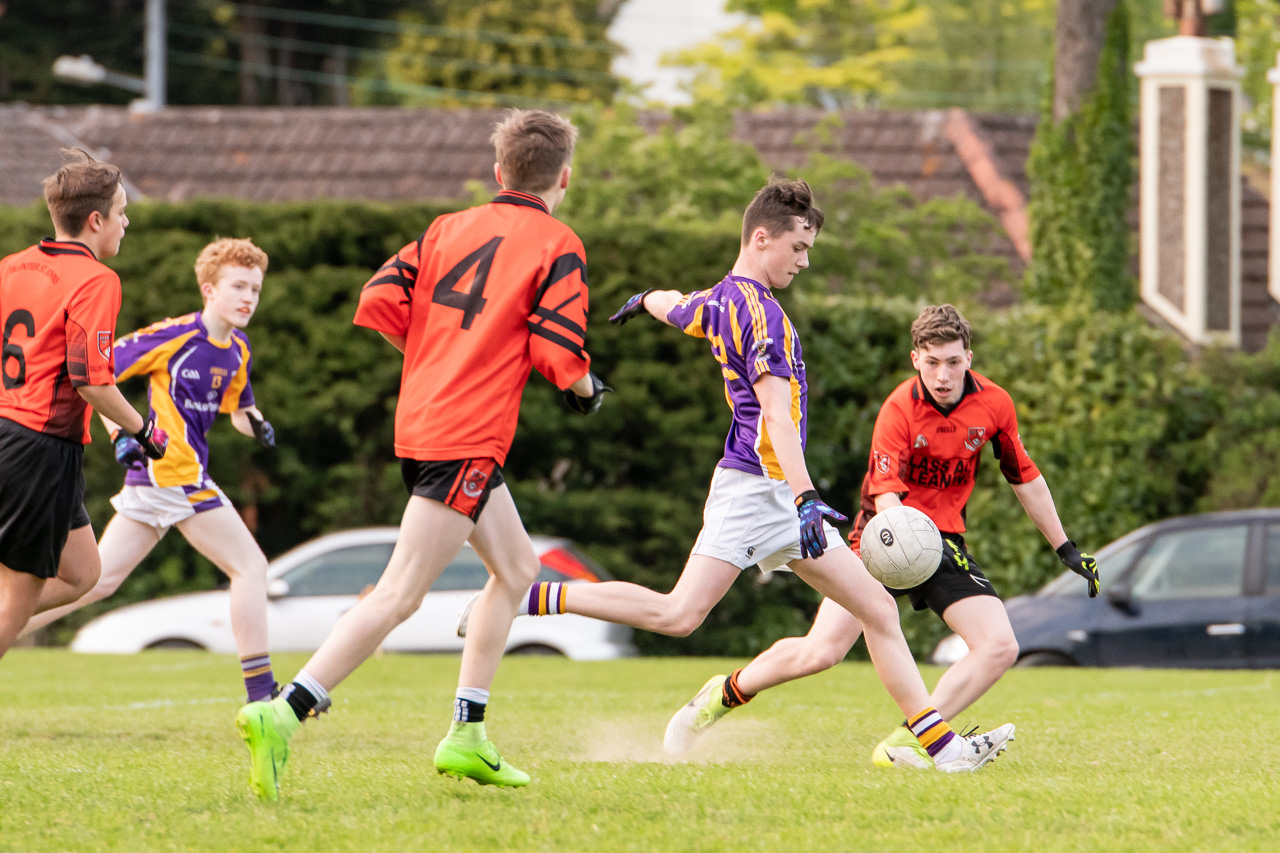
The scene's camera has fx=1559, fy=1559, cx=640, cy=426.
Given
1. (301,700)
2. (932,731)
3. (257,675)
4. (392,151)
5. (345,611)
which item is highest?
(392,151)

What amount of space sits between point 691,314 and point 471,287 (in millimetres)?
1179

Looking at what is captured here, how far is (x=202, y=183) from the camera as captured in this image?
2272 centimetres

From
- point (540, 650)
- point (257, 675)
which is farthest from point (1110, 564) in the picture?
point (257, 675)

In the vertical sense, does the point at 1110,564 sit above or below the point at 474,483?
below

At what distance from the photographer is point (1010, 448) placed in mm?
6629

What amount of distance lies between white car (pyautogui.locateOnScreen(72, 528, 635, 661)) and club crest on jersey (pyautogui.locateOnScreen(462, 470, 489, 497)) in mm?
9178

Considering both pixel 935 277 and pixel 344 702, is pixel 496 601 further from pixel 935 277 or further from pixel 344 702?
pixel 935 277

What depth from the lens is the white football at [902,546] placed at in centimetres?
→ 628

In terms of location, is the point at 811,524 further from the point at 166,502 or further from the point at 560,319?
the point at 166,502

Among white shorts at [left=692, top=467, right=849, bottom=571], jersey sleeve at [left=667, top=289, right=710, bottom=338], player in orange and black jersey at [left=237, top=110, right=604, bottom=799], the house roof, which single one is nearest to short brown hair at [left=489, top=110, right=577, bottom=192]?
player in orange and black jersey at [left=237, top=110, right=604, bottom=799]

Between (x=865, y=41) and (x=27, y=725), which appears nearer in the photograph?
(x=27, y=725)

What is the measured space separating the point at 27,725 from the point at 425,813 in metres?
3.64

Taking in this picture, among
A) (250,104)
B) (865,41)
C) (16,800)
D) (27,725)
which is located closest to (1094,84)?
(27,725)

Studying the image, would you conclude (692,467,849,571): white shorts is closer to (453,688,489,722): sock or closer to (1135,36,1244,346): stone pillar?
(453,688,489,722): sock
